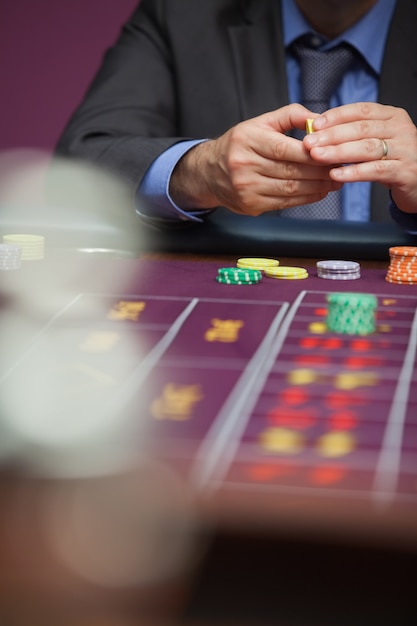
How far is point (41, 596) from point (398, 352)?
1.75ft

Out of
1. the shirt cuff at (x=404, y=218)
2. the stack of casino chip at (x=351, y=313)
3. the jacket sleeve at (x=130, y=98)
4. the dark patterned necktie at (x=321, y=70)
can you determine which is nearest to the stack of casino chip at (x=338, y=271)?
the stack of casino chip at (x=351, y=313)

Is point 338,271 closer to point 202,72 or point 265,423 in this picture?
point 265,423

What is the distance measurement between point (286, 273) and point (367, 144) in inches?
15.0

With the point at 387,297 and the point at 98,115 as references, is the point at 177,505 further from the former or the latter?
the point at 98,115

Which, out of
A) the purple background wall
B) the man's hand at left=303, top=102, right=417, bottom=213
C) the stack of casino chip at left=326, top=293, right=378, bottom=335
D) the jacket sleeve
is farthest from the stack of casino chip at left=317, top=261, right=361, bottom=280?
the purple background wall

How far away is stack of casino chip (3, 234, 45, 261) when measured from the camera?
166cm

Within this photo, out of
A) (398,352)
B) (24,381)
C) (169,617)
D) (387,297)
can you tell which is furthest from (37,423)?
(387,297)

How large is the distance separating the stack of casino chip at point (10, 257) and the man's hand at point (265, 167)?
0.48m

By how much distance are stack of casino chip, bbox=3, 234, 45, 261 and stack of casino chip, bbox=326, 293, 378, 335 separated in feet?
1.88

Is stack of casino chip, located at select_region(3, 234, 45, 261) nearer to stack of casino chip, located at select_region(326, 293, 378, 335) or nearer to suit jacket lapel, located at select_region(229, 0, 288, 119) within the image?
stack of casino chip, located at select_region(326, 293, 378, 335)

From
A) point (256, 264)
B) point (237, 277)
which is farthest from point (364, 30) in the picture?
point (237, 277)

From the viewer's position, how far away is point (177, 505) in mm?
678

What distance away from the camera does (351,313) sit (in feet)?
4.08

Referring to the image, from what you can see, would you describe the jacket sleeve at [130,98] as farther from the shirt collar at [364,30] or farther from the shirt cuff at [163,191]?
the shirt collar at [364,30]
